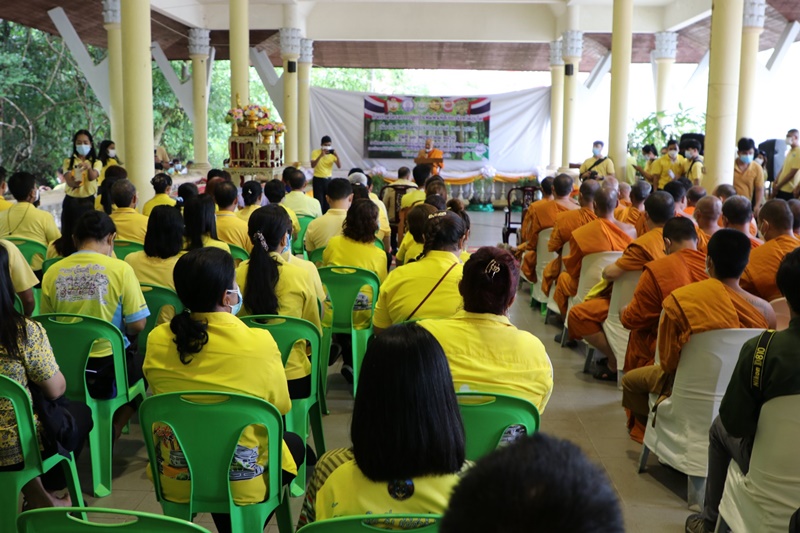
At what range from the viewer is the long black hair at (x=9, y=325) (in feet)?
8.71

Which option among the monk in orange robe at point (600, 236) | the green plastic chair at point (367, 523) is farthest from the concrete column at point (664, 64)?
the green plastic chair at point (367, 523)

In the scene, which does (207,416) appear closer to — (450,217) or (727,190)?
(450,217)

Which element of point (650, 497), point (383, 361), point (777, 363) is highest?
point (383, 361)

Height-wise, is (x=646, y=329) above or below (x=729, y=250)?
below

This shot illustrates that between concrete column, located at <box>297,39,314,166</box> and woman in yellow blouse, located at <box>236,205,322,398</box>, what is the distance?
1327 cm

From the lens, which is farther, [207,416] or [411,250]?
[411,250]

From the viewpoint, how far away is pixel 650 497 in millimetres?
3668

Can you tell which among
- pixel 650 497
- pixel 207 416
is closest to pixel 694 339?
pixel 650 497

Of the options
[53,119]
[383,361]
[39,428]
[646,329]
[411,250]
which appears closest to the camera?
[383,361]

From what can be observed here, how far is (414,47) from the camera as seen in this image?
1986 centimetres

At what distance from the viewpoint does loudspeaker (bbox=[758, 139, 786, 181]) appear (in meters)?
13.3

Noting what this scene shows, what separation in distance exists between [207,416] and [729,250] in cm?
213

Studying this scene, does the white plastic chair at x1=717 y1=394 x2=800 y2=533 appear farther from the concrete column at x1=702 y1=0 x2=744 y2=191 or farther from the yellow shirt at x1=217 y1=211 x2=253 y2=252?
the concrete column at x1=702 y1=0 x2=744 y2=191

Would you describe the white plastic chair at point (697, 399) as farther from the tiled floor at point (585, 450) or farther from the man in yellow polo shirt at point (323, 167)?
the man in yellow polo shirt at point (323, 167)
